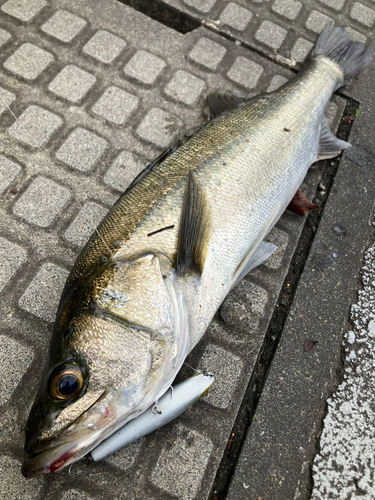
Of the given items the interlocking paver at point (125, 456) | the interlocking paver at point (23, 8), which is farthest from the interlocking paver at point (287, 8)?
the interlocking paver at point (125, 456)

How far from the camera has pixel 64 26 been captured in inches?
148

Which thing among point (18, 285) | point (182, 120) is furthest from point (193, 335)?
point (182, 120)

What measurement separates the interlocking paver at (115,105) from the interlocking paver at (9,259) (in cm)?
142

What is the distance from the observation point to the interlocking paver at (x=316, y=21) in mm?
4309

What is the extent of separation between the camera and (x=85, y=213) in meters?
3.11

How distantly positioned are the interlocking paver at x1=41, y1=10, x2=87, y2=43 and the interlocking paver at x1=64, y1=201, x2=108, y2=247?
1833mm

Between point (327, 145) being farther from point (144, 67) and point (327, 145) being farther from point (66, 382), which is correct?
point (66, 382)

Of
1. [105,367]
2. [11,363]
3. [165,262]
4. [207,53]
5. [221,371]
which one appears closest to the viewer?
[105,367]

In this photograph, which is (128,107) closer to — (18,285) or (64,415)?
(18,285)

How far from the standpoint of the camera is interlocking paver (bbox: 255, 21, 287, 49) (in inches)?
163

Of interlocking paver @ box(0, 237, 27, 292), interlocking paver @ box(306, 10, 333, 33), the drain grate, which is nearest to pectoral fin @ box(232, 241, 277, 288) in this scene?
the drain grate

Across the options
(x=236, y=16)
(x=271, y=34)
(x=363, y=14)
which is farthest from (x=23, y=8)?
(x=363, y=14)

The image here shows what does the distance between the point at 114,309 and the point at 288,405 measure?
61.3 inches

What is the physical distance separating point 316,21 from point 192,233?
138 inches
